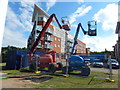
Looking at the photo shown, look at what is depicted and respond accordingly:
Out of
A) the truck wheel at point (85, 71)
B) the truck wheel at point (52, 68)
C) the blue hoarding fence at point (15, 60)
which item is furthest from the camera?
the blue hoarding fence at point (15, 60)

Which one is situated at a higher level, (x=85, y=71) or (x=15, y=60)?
(x=15, y=60)

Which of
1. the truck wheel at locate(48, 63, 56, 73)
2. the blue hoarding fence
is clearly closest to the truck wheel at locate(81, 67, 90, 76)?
the truck wheel at locate(48, 63, 56, 73)

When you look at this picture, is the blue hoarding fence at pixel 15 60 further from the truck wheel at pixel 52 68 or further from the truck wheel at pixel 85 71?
the truck wheel at pixel 85 71

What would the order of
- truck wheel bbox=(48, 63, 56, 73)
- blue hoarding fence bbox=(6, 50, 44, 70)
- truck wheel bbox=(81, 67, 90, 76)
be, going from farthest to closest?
blue hoarding fence bbox=(6, 50, 44, 70) < truck wheel bbox=(48, 63, 56, 73) < truck wheel bbox=(81, 67, 90, 76)

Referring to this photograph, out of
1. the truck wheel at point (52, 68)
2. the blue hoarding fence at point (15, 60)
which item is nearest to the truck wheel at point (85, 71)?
the truck wheel at point (52, 68)

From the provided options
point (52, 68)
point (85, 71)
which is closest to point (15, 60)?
point (52, 68)

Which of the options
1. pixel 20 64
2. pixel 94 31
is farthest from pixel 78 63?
pixel 20 64

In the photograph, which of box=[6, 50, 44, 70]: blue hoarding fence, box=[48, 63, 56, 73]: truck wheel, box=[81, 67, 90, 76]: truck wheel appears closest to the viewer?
box=[81, 67, 90, 76]: truck wheel

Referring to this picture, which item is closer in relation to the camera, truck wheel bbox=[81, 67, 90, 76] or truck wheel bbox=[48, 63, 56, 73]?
truck wheel bbox=[81, 67, 90, 76]

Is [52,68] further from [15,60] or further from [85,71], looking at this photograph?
[15,60]

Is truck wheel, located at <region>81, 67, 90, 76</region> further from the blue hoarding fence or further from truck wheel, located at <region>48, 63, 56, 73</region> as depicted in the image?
the blue hoarding fence

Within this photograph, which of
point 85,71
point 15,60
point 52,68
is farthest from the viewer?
point 15,60

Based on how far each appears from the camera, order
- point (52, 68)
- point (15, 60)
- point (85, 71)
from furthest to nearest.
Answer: point (15, 60)
point (52, 68)
point (85, 71)

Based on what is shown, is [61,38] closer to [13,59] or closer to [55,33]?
[55,33]
